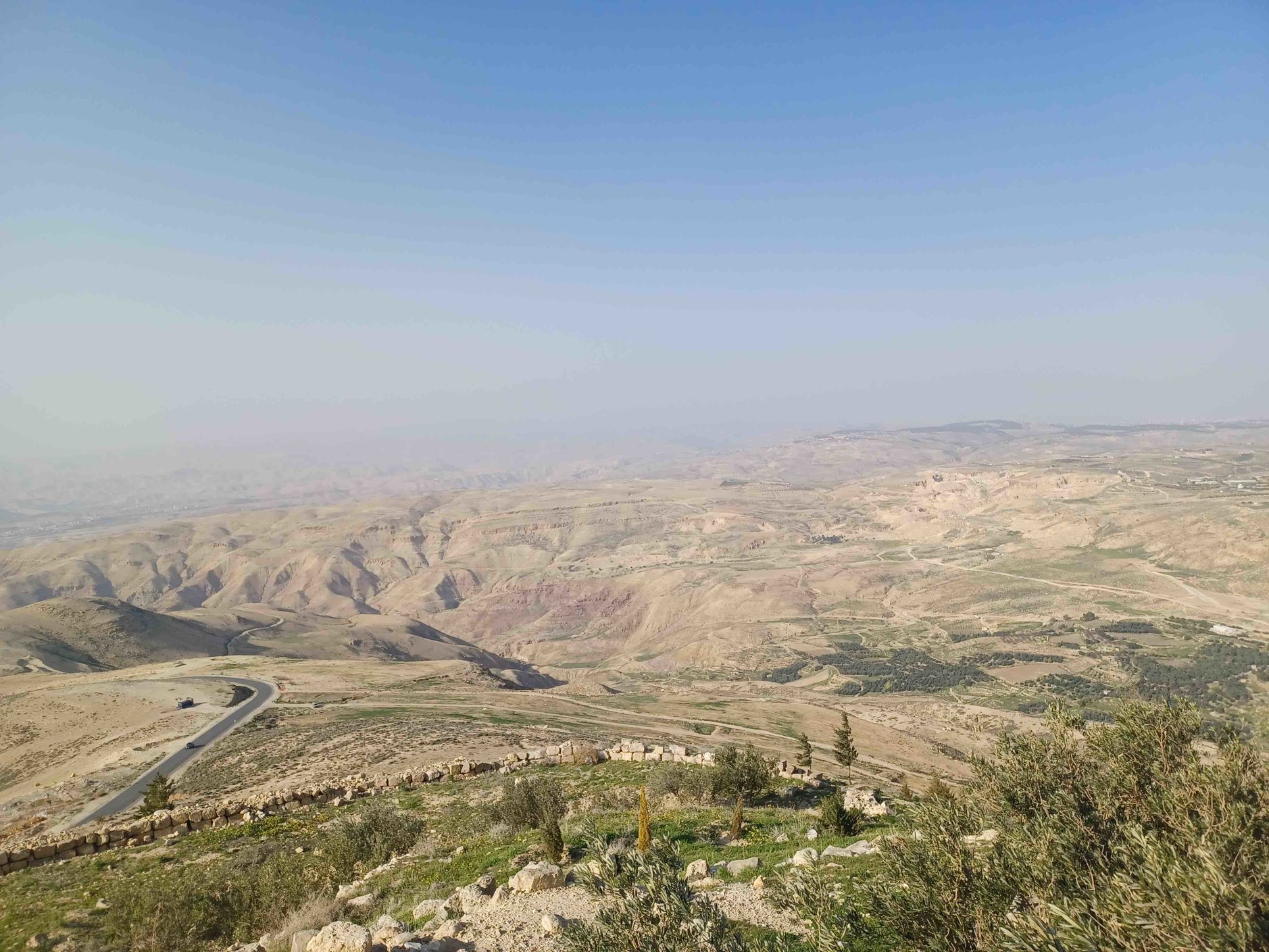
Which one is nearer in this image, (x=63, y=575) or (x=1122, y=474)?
(x=63, y=575)

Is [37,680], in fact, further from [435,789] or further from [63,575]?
[63,575]

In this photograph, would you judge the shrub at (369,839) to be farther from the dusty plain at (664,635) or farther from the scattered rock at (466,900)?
the dusty plain at (664,635)

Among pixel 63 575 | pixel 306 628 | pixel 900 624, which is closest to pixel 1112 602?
pixel 900 624

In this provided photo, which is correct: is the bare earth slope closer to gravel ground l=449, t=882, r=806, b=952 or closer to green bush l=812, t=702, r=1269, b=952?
gravel ground l=449, t=882, r=806, b=952

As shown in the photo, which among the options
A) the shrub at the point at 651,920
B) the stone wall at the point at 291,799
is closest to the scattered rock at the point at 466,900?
the shrub at the point at 651,920

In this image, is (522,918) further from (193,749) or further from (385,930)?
(193,749)

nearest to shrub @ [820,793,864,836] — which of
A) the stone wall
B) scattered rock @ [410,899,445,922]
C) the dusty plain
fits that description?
the dusty plain

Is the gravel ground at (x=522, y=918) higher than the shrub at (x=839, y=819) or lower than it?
higher
